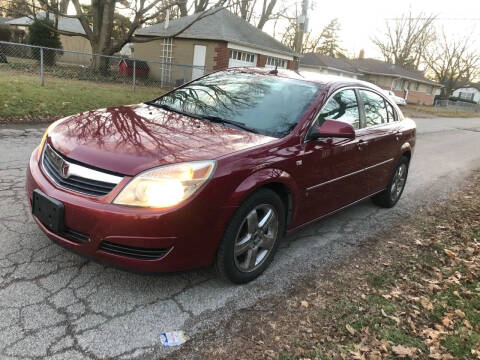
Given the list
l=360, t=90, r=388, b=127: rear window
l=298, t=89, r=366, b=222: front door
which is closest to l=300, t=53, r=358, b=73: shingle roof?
l=360, t=90, r=388, b=127: rear window

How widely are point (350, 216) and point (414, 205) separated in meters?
1.42

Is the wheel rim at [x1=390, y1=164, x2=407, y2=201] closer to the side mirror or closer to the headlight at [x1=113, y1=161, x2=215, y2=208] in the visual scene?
the side mirror

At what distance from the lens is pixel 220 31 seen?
941 inches

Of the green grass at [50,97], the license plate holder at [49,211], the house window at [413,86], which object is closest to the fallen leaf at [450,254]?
the license plate holder at [49,211]

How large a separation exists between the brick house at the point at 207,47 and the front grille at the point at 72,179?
19492 mm

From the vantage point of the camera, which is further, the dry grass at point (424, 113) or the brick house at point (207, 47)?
the dry grass at point (424, 113)

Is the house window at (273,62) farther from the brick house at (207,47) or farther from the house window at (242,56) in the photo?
the house window at (242,56)

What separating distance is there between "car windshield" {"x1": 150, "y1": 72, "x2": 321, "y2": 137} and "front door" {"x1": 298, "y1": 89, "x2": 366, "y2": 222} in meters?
0.25

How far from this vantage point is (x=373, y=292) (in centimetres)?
346

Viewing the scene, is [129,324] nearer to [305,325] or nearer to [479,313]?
[305,325]

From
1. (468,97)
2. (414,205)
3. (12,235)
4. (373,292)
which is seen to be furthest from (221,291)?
(468,97)

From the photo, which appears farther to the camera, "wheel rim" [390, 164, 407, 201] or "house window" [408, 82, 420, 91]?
"house window" [408, 82, 420, 91]

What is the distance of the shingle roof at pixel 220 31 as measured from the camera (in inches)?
Answer: 945

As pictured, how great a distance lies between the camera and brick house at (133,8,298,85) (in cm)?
2377
